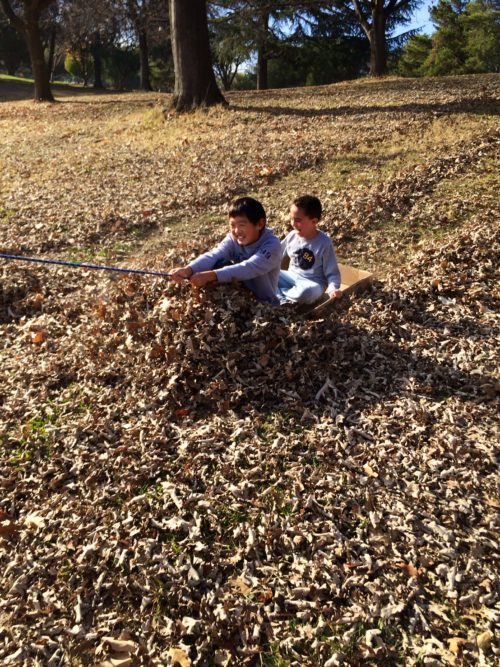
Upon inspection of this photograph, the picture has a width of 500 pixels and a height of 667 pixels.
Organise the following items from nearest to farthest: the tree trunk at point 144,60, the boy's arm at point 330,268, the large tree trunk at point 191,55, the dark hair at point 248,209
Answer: the dark hair at point 248,209 → the boy's arm at point 330,268 → the large tree trunk at point 191,55 → the tree trunk at point 144,60

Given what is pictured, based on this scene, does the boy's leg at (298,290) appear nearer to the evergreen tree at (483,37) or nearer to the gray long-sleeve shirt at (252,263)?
the gray long-sleeve shirt at (252,263)

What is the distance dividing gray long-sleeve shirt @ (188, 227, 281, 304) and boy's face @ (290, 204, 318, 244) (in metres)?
0.53

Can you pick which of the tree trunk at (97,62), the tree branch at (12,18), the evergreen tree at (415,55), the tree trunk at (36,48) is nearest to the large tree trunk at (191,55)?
the tree trunk at (36,48)

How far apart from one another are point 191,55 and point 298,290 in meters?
10.5

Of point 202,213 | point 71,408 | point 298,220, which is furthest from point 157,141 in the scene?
point 71,408

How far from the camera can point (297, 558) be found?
3.16 m

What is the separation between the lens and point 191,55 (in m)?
13.2

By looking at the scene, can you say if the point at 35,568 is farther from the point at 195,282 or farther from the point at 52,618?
the point at 195,282

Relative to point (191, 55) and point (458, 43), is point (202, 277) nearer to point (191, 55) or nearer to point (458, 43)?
point (191, 55)

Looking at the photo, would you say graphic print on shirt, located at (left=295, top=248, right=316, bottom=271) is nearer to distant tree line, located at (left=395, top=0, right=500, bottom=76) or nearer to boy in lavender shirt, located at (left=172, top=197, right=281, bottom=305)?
boy in lavender shirt, located at (left=172, top=197, right=281, bottom=305)

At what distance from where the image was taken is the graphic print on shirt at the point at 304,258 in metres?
5.22

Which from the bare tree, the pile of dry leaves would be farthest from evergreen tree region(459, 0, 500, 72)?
the pile of dry leaves

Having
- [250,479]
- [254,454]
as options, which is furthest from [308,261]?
[250,479]

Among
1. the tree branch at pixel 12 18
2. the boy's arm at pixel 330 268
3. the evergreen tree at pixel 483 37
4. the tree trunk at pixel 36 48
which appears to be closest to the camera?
the boy's arm at pixel 330 268
